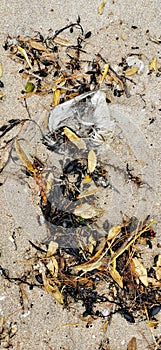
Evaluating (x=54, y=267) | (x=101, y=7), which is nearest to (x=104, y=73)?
(x=101, y=7)

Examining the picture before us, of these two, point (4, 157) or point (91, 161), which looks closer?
point (91, 161)

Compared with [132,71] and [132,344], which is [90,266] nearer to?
[132,344]

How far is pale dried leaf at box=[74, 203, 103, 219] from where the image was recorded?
3148 mm

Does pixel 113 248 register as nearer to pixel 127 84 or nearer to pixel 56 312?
pixel 56 312

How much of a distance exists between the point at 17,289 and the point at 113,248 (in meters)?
0.65

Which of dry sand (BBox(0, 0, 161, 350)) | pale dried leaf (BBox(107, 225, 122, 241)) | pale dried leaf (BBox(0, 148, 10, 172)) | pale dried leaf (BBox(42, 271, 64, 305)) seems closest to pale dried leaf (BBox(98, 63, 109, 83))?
dry sand (BBox(0, 0, 161, 350))

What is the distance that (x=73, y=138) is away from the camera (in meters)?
3.16

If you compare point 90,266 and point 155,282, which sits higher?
point 90,266

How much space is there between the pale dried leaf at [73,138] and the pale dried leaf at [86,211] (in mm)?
357

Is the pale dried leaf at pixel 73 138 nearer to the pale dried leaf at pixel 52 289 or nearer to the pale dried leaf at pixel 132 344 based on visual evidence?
the pale dried leaf at pixel 52 289

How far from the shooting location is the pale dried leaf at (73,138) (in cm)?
Result: 316

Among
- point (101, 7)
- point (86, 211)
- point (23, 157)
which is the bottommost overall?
point (86, 211)

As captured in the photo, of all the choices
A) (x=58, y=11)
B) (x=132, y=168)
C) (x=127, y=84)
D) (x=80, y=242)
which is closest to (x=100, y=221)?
(x=80, y=242)

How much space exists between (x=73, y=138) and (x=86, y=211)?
445 mm
